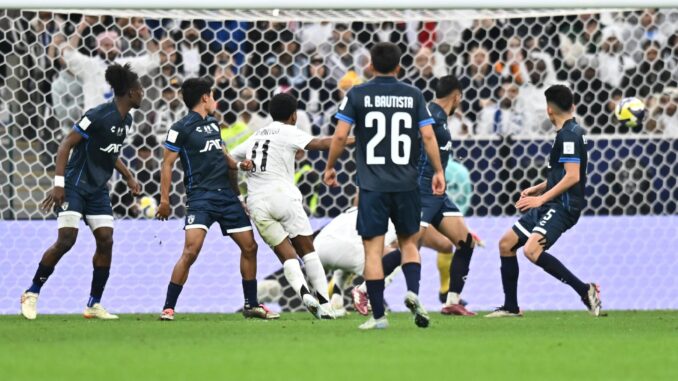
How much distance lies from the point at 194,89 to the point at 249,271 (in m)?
1.48

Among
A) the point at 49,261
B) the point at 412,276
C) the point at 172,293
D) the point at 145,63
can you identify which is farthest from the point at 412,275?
the point at 145,63

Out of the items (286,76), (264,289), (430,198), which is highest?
(286,76)

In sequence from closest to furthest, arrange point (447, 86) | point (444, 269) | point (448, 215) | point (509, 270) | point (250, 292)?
point (250, 292) < point (509, 270) < point (447, 86) < point (448, 215) < point (444, 269)

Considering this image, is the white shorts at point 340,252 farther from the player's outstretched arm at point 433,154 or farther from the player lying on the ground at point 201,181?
the player's outstretched arm at point 433,154

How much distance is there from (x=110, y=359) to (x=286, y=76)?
7090 mm

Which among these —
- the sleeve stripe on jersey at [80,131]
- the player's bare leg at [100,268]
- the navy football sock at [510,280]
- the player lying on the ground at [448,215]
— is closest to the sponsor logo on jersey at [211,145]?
the sleeve stripe on jersey at [80,131]

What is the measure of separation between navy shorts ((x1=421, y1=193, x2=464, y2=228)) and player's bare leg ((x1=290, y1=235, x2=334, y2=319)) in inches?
44.6

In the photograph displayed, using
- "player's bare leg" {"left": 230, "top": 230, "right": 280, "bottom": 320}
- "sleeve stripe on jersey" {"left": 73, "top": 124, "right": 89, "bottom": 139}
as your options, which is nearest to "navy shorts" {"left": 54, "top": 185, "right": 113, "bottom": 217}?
"sleeve stripe on jersey" {"left": 73, "top": 124, "right": 89, "bottom": 139}

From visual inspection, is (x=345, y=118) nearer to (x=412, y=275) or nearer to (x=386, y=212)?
(x=386, y=212)

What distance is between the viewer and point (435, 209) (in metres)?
11.3

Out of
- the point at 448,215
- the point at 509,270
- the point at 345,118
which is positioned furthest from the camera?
the point at 448,215

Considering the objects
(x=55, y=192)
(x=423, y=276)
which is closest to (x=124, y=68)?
(x=55, y=192)

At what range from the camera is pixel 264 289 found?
42.0 feet

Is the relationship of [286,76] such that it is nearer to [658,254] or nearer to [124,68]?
[124,68]
